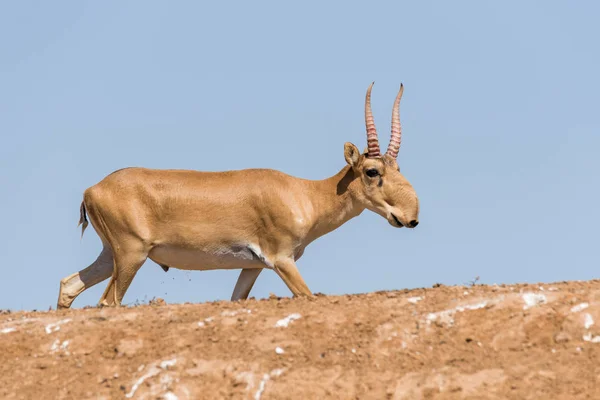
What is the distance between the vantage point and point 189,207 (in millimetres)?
17609

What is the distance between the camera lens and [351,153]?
60.0 ft

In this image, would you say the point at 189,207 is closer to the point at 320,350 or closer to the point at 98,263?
the point at 98,263

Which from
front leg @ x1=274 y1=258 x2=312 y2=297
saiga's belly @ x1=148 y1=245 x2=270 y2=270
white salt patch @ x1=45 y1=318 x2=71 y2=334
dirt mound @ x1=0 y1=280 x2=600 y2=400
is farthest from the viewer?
saiga's belly @ x1=148 y1=245 x2=270 y2=270

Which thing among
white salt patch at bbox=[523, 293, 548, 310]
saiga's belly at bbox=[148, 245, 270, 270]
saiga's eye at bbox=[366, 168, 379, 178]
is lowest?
white salt patch at bbox=[523, 293, 548, 310]

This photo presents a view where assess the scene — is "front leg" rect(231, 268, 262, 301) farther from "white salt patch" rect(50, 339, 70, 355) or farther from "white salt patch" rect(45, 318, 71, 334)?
"white salt patch" rect(50, 339, 70, 355)

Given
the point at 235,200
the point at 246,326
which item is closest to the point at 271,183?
the point at 235,200

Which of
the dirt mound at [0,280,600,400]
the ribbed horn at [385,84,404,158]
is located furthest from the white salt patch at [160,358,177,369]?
the ribbed horn at [385,84,404,158]

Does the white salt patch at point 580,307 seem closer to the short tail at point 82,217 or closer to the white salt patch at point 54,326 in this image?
the white salt patch at point 54,326

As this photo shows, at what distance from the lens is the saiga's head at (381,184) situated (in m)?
18.1

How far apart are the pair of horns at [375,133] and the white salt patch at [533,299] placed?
5.35 metres

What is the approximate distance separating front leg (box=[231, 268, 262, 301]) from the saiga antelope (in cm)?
2

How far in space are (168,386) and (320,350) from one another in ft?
6.09

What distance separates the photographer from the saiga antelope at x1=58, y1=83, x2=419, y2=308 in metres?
17.3

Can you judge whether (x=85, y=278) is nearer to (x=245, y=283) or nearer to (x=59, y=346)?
(x=245, y=283)
